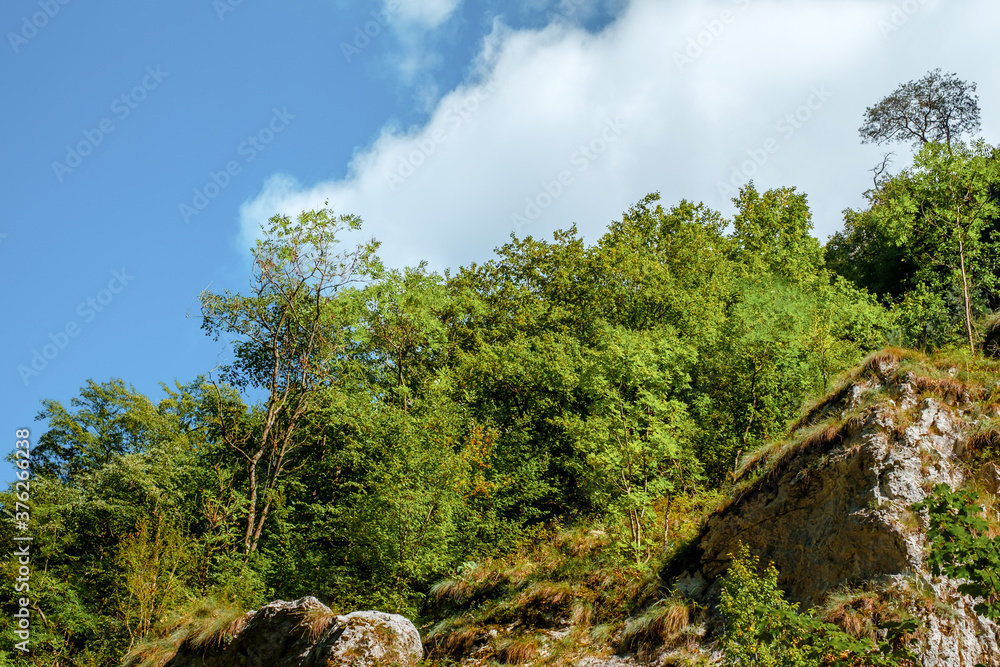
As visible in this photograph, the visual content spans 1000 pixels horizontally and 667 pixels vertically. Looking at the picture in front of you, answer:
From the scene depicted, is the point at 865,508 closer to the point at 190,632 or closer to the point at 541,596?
the point at 541,596

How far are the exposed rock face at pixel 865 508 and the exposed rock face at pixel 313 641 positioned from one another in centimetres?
485

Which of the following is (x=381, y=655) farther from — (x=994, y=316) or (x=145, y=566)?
(x=994, y=316)

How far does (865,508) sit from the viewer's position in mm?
9930

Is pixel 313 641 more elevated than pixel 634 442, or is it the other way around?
pixel 634 442

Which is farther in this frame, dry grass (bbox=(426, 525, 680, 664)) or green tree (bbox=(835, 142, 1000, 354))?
green tree (bbox=(835, 142, 1000, 354))

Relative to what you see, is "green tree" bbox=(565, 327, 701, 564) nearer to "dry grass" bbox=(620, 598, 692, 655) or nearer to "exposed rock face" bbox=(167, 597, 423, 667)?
"dry grass" bbox=(620, 598, 692, 655)

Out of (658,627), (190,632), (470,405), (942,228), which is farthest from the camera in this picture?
(470,405)

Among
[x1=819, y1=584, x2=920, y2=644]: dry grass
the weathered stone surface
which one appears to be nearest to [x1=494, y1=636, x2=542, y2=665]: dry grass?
[x1=819, y1=584, x2=920, y2=644]: dry grass

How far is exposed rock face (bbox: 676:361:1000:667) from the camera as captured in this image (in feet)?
28.6

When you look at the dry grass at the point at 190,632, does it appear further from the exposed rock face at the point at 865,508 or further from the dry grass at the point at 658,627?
the exposed rock face at the point at 865,508

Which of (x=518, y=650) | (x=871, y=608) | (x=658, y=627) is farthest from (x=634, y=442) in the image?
(x=871, y=608)

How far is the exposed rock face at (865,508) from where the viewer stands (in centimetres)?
872

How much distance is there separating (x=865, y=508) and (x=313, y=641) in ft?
29.5

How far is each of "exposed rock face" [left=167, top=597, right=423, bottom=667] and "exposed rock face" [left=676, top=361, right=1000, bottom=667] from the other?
4.85m
